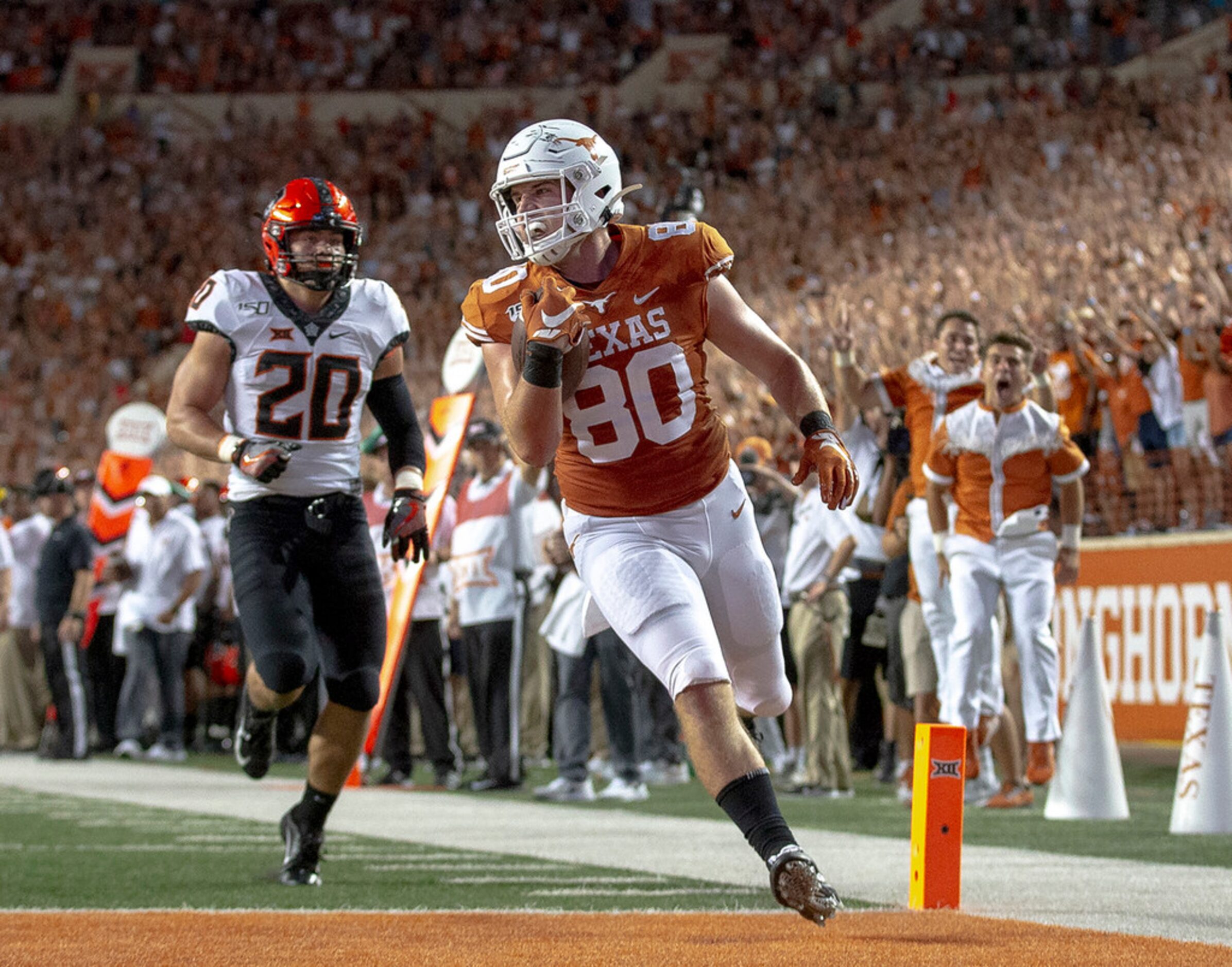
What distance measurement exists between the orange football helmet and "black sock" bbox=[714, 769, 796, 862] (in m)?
2.33

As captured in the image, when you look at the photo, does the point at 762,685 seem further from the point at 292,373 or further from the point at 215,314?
the point at 215,314

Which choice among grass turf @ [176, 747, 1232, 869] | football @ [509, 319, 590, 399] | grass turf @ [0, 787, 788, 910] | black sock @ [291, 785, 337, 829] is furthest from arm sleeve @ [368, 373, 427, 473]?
grass turf @ [176, 747, 1232, 869]

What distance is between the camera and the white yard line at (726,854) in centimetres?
502

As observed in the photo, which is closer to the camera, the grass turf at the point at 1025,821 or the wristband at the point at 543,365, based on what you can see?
the wristband at the point at 543,365

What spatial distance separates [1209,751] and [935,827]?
3045mm

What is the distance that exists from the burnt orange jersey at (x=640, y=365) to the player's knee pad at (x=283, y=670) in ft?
4.40

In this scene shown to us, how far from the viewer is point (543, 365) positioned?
13.4ft

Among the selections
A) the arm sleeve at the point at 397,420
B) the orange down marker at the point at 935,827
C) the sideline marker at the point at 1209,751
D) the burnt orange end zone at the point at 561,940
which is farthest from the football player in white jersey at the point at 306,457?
the sideline marker at the point at 1209,751

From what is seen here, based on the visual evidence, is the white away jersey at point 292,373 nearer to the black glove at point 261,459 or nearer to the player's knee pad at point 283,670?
the black glove at point 261,459

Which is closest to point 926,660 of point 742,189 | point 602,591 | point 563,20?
point 602,591

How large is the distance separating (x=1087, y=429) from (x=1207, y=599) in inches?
65.3

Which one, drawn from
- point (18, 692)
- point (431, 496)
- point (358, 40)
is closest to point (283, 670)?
point (431, 496)

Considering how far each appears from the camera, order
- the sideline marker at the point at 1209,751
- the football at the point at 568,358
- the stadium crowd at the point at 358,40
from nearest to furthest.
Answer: the football at the point at 568,358
the sideline marker at the point at 1209,751
the stadium crowd at the point at 358,40

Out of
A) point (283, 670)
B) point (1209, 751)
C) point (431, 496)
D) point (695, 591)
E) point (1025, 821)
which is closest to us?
point (695, 591)
